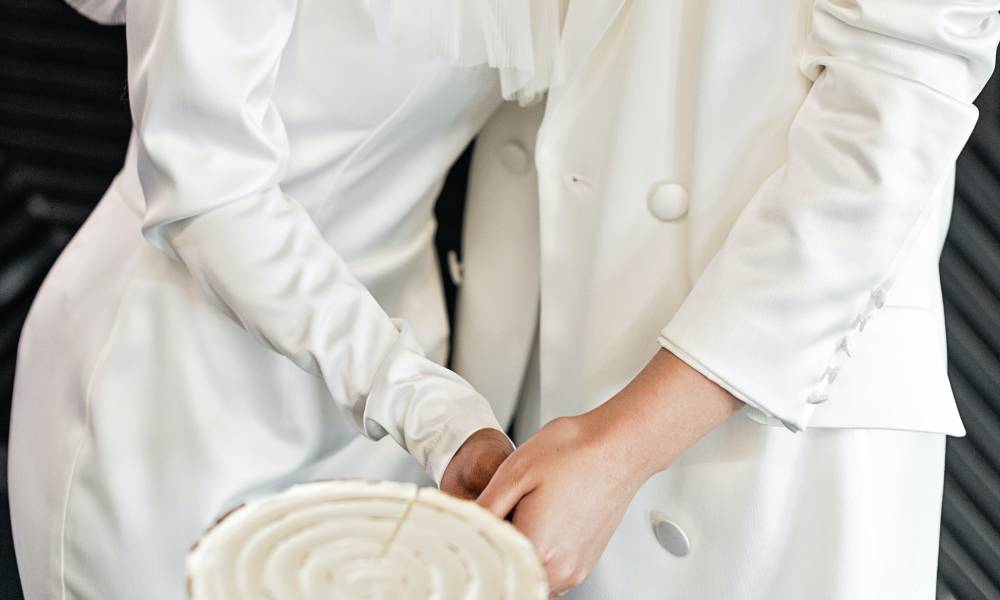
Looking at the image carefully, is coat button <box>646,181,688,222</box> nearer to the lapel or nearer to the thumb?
the lapel

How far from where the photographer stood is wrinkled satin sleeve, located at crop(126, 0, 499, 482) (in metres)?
0.79

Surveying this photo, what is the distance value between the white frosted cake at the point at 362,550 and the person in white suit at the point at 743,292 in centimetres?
15

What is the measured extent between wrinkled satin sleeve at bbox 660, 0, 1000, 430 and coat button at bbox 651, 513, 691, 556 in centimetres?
15

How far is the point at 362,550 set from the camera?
518 millimetres

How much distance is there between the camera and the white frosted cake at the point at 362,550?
497mm

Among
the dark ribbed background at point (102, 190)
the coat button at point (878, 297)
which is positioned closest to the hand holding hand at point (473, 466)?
the coat button at point (878, 297)

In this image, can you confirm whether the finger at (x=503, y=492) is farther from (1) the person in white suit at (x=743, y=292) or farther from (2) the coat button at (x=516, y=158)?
(2) the coat button at (x=516, y=158)

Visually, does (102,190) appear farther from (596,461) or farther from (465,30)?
(596,461)

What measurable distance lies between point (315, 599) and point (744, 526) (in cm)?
45

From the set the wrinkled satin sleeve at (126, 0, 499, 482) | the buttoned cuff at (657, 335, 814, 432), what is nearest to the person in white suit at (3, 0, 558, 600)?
the wrinkled satin sleeve at (126, 0, 499, 482)

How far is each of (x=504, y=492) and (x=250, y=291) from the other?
25 centimetres

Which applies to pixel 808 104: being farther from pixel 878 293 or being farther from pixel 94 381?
pixel 94 381

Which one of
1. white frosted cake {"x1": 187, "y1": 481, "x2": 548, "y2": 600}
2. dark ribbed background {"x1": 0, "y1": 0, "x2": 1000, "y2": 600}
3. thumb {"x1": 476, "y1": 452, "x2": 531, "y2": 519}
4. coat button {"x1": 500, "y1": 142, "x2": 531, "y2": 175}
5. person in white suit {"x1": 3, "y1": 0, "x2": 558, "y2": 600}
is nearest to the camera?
white frosted cake {"x1": 187, "y1": 481, "x2": 548, "y2": 600}

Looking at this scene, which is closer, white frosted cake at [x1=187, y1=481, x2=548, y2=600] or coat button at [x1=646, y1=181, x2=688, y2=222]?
white frosted cake at [x1=187, y1=481, x2=548, y2=600]
